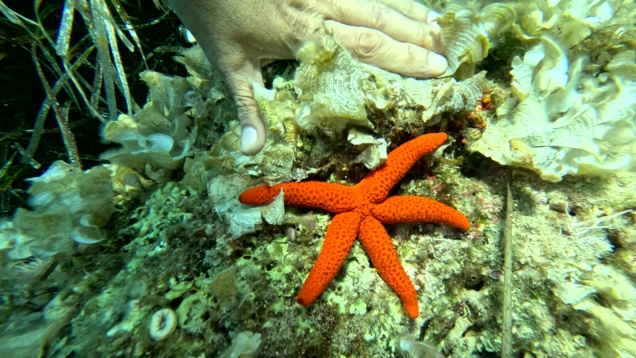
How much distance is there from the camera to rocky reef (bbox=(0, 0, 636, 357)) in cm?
192

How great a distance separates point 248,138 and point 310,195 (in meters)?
0.72

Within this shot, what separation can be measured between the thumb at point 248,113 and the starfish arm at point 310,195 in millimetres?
381

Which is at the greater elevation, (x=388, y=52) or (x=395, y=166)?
(x=388, y=52)

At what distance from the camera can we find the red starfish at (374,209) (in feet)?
6.81

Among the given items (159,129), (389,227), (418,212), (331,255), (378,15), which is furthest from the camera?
(159,129)

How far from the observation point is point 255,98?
2.27 m

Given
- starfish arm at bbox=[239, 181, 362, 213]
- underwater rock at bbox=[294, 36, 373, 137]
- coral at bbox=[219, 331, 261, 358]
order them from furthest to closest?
starfish arm at bbox=[239, 181, 362, 213] → underwater rock at bbox=[294, 36, 373, 137] → coral at bbox=[219, 331, 261, 358]

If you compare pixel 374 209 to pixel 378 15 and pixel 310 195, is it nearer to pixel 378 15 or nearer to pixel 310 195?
pixel 310 195

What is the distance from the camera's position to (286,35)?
7.55 feet

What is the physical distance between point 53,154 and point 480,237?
211 inches

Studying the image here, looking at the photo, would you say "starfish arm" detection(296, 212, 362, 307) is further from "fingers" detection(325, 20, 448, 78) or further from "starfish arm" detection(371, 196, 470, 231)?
"fingers" detection(325, 20, 448, 78)

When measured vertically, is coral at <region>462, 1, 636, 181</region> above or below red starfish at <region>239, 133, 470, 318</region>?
above

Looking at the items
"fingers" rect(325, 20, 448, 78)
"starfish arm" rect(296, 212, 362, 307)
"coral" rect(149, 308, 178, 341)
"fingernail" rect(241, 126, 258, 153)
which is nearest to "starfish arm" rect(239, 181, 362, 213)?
"starfish arm" rect(296, 212, 362, 307)

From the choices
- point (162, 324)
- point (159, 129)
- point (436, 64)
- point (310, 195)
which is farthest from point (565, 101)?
point (159, 129)
